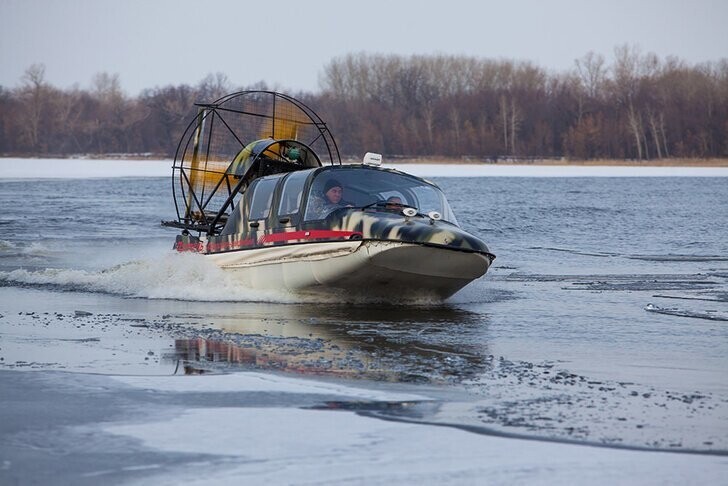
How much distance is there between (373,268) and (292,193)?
1.68 m

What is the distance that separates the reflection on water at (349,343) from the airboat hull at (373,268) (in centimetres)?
28

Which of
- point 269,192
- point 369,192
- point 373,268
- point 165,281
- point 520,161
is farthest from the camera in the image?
point 520,161

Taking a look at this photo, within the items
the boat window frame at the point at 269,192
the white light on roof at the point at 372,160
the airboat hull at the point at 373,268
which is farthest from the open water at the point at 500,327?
the white light on roof at the point at 372,160

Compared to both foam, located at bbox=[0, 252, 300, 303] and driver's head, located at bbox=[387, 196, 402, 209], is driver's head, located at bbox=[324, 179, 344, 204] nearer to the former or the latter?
driver's head, located at bbox=[387, 196, 402, 209]

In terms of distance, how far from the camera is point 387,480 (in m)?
5.46

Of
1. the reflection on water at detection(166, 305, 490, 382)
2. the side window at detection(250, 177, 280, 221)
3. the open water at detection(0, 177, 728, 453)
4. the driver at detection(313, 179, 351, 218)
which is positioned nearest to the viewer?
the open water at detection(0, 177, 728, 453)

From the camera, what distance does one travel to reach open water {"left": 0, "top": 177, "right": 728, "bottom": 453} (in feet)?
23.0

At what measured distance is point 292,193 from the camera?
43.9 ft

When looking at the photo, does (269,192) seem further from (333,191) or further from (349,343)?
(349,343)

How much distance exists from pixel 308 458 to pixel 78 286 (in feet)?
33.6

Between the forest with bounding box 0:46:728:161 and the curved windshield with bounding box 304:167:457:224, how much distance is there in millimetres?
70530

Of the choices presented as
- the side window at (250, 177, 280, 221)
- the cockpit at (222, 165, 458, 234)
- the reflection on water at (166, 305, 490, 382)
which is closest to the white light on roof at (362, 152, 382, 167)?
the cockpit at (222, 165, 458, 234)

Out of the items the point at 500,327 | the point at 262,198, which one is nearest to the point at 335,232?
the point at 262,198

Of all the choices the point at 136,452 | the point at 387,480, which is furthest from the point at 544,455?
the point at 136,452
